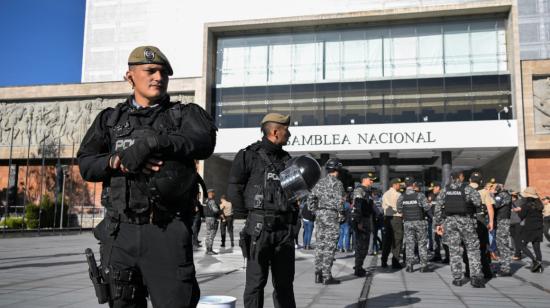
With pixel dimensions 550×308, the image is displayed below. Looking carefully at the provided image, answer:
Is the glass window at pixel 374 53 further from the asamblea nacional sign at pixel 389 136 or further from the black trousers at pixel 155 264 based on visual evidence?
the black trousers at pixel 155 264

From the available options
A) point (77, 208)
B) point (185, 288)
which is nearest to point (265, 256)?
point (185, 288)

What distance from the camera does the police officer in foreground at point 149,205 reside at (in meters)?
2.20

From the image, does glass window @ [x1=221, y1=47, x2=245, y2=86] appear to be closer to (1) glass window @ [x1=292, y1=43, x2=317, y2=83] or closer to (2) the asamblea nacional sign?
(1) glass window @ [x1=292, y1=43, x2=317, y2=83]

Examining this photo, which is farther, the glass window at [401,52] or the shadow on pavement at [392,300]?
the glass window at [401,52]

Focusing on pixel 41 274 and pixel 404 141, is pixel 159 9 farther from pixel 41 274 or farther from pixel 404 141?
pixel 41 274

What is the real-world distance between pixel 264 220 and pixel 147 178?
71.6 inches

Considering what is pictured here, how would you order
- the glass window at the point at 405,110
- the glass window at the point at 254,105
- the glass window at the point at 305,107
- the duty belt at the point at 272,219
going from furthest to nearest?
1. the glass window at the point at 254,105
2. the glass window at the point at 305,107
3. the glass window at the point at 405,110
4. the duty belt at the point at 272,219

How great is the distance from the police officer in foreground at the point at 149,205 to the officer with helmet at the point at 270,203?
146 cm

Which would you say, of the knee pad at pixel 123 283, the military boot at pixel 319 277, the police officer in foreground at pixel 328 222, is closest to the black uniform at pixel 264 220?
the knee pad at pixel 123 283

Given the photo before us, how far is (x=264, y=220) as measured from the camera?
3938 millimetres

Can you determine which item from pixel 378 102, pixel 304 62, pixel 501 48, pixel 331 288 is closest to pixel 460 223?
pixel 331 288

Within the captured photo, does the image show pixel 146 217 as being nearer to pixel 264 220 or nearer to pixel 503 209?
pixel 264 220

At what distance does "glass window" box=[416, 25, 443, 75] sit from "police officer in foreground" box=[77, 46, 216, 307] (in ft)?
103

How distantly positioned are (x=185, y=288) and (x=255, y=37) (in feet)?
111
